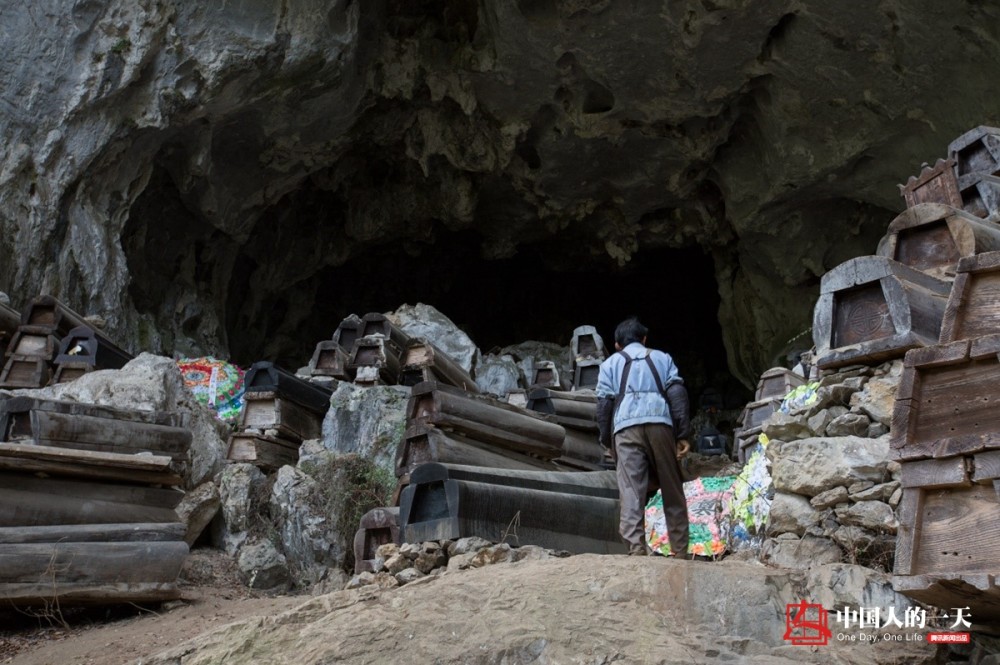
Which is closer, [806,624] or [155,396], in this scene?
[806,624]

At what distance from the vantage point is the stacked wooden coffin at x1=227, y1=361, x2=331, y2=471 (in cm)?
1150

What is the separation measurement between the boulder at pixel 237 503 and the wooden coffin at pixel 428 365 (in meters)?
3.93

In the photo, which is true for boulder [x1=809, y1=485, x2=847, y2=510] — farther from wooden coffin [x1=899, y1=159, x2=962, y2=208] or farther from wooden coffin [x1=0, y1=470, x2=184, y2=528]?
wooden coffin [x1=0, y1=470, x2=184, y2=528]

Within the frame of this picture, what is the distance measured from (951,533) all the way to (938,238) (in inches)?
165

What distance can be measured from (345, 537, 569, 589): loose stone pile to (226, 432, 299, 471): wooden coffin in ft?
18.9

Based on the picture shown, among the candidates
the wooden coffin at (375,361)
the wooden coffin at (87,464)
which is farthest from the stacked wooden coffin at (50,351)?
the wooden coffin at (87,464)

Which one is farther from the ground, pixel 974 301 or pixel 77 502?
pixel 974 301

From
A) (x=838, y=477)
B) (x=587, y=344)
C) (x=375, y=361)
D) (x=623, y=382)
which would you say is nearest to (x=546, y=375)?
(x=587, y=344)

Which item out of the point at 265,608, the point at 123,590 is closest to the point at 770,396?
the point at 265,608

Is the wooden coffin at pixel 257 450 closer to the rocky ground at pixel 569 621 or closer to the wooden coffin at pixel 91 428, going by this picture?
the wooden coffin at pixel 91 428

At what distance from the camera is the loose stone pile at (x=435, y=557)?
5.77 metres

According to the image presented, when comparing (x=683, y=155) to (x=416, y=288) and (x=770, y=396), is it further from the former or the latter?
(x=416, y=288)

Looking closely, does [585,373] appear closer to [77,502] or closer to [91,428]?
[91,428]

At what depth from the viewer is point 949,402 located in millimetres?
3988
